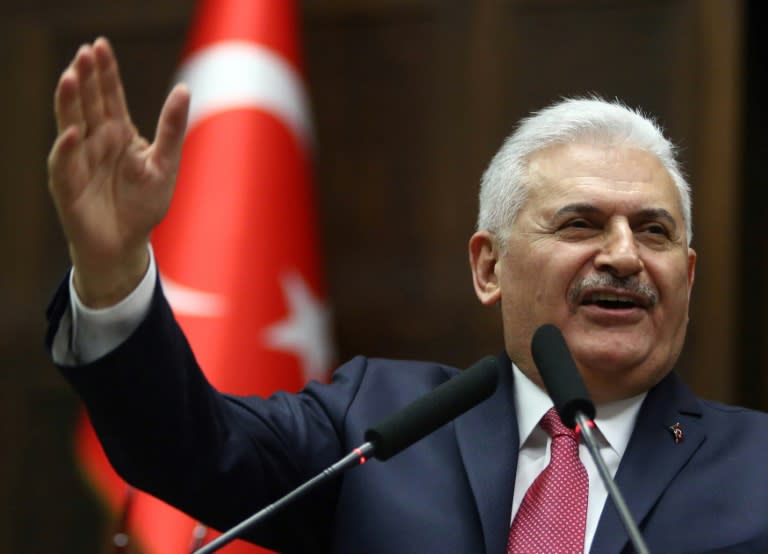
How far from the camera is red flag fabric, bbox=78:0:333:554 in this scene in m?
3.12

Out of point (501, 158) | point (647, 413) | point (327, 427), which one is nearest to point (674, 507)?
point (647, 413)

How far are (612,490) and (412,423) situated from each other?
270 mm

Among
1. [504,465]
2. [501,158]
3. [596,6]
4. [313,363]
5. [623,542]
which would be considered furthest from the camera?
[596,6]

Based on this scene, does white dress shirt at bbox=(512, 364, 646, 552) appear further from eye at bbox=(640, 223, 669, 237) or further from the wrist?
the wrist

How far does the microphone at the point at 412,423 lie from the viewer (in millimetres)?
1517

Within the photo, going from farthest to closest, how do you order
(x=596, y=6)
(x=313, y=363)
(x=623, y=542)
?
(x=596, y=6) < (x=313, y=363) < (x=623, y=542)

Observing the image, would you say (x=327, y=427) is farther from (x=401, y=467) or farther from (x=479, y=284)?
(x=479, y=284)

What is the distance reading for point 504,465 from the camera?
6.67 feet

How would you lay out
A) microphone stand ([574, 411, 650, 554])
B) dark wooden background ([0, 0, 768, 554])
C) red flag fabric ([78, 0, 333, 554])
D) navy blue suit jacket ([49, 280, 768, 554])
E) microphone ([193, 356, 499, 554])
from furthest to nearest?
Result: dark wooden background ([0, 0, 768, 554]), red flag fabric ([78, 0, 333, 554]), navy blue suit jacket ([49, 280, 768, 554]), microphone ([193, 356, 499, 554]), microphone stand ([574, 411, 650, 554])

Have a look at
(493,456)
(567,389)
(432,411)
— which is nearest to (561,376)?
(567,389)

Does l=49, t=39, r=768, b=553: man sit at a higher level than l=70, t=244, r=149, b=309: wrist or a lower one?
lower

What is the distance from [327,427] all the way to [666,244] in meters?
0.68

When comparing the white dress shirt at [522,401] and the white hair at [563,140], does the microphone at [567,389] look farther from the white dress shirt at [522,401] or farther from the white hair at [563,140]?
the white hair at [563,140]

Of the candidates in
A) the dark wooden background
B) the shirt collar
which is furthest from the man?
the dark wooden background
